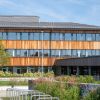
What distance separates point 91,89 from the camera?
22141 millimetres

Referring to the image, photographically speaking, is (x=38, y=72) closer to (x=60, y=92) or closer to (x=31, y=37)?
(x=31, y=37)

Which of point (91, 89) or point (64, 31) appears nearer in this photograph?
point (91, 89)

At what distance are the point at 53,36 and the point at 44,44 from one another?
2646 mm

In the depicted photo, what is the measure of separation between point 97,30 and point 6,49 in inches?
730

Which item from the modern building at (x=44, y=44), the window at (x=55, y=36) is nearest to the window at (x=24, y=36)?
the modern building at (x=44, y=44)

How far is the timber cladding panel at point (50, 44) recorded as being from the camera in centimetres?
8812

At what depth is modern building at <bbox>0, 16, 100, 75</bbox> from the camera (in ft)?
286

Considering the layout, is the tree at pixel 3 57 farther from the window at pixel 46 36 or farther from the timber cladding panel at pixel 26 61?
the window at pixel 46 36

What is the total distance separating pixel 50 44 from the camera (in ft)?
292

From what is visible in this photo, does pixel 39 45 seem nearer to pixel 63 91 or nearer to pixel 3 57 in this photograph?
pixel 3 57

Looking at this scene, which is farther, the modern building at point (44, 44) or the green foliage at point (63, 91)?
the modern building at point (44, 44)

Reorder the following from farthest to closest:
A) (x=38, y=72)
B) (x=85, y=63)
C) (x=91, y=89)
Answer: (x=38, y=72) → (x=85, y=63) → (x=91, y=89)

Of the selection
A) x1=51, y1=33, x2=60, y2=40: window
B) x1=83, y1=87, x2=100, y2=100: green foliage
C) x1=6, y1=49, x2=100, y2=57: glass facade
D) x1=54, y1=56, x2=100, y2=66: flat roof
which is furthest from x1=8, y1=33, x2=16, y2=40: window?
x1=83, y1=87, x2=100, y2=100: green foliage

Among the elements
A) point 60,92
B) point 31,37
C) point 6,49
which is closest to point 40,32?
point 31,37
